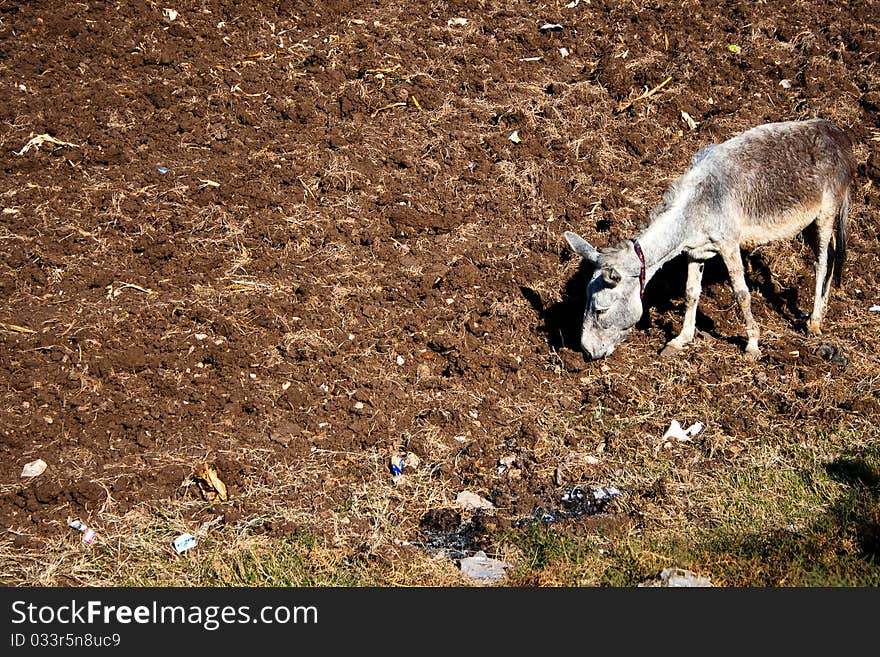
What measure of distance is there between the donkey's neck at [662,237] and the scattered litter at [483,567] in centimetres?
279

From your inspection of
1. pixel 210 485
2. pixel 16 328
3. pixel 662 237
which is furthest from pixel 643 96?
pixel 16 328

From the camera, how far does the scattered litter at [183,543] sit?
21.5ft

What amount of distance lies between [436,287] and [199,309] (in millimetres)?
2253

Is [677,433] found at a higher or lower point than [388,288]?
lower

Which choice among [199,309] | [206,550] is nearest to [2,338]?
[199,309]

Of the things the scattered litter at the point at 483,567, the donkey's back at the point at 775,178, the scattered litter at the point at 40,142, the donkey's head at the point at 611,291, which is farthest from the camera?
the scattered litter at the point at 40,142

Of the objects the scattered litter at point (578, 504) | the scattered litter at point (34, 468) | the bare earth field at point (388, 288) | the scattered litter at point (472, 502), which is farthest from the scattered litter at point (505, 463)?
the scattered litter at point (34, 468)

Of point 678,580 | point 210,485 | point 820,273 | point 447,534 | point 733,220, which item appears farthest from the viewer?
point 820,273

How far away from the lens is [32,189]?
9586 mm

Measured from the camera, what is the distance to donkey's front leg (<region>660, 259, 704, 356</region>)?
27.1 feet

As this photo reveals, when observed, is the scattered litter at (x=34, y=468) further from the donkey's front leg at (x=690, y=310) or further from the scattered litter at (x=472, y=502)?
the donkey's front leg at (x=690, y=310)

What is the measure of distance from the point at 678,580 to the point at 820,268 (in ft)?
13.0

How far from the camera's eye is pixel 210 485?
7.03m

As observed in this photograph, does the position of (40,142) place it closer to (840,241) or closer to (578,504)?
(578,504)
